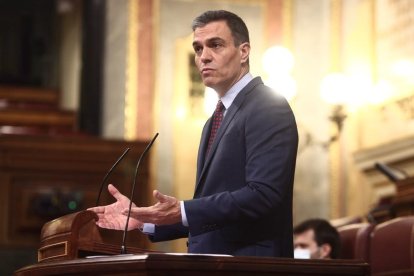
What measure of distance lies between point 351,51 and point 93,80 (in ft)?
6.62

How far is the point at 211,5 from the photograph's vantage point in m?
8.29

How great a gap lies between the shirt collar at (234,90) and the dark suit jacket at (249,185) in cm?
4

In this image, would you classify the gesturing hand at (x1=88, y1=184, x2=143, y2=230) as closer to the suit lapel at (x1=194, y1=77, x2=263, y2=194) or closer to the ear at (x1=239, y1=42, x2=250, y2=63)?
the suit lapel at (x1=194, y1=77, x2=263, y2=194)

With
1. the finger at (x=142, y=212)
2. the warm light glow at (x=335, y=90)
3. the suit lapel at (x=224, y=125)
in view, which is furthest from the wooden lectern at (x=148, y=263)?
the warm light glow at (x=335, y=90)

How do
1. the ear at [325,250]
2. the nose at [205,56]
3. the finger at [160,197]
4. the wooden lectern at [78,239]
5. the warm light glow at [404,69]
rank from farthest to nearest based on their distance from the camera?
the warm light glow at [404,69], the ear at [325,250], the nose at [205,56], the wooden lectern at [78,239], the finger at [160,197]

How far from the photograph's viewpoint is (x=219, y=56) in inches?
101

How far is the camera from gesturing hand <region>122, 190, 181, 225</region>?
90.8 inches

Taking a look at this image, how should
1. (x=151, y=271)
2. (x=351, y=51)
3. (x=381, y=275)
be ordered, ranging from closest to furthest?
1. (x=151, y=271)
2. (x=381, y=275)
3. (x=351, y=51)

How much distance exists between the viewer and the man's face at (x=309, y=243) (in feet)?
14.5

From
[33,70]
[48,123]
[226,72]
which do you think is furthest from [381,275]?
[33,70]

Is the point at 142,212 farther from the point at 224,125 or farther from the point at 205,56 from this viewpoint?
the point at 205,56

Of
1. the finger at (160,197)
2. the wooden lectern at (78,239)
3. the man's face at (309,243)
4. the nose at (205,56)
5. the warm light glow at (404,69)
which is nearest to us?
the finger at (160,197)

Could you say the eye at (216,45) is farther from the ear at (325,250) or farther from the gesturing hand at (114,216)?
the ear at (325,250)

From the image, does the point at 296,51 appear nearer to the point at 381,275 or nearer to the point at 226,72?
the point at 381,275
